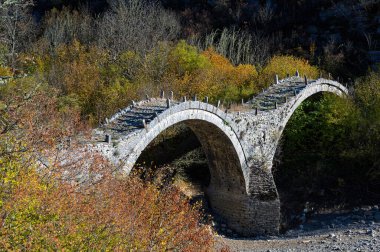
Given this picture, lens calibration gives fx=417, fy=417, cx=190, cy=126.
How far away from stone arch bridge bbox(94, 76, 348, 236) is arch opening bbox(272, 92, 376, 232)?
1.74m

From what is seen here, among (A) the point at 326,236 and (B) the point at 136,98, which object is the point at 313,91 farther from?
(B) the point at 136,98

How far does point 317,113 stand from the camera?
2044 centimetres

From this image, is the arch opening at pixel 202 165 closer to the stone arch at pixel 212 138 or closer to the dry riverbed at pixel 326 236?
the stone arch at pixel 212 138

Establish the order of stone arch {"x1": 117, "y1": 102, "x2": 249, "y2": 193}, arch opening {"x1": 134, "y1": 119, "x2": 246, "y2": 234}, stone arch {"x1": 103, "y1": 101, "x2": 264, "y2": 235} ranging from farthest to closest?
arch opening {"x1": 134, "y1": 119, "x2": 246, "y2": 234}
stone arch {"x1": 103, "y1": 101, "x2": 264, "y2": 235}
stone arch {"x1": 117, "y1": 102, "x2": 249, "y2": 193}

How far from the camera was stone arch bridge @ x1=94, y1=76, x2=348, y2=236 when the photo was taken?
1315cm

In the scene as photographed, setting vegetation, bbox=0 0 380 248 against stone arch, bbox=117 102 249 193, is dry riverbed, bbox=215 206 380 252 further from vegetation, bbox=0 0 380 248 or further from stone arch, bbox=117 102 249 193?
stone arch, bbox=117 102 249 193

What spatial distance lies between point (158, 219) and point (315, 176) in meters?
12.2

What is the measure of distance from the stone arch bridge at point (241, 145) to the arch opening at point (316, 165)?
1741 mm

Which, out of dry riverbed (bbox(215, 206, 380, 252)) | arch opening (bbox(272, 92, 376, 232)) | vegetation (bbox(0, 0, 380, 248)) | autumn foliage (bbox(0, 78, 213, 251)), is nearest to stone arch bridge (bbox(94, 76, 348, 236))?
dry riverbed (bbox(215, 206, 380, 252))

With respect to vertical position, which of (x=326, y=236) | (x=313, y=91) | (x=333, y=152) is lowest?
(x=326, y=236)

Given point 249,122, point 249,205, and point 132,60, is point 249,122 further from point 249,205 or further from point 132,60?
point 132,60

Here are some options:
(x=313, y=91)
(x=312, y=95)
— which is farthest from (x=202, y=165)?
(x=312, y=95)

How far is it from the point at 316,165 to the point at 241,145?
6.14 meters

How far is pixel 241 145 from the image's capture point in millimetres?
15812
